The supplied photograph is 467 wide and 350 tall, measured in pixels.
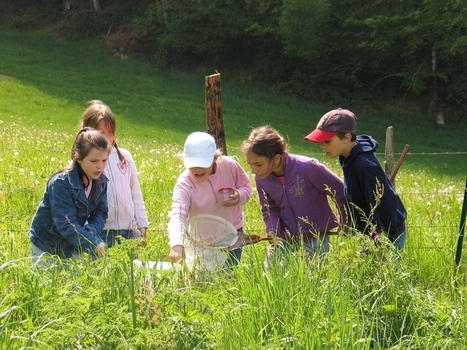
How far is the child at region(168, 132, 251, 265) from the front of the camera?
4.56 meters

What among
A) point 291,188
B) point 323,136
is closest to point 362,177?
point 323,136

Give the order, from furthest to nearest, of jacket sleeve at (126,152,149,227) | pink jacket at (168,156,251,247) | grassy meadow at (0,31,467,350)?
jacket sleeve at (126,152,149,227)
pink jacket at (168,156,251,247)
grassy meadow at (0,31,467,350)

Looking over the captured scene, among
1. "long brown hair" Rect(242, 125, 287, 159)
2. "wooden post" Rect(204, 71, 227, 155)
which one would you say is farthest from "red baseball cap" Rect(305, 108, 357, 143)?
"wooden post" Rect(204, 71, 227, 155)

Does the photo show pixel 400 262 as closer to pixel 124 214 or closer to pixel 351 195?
pixel 351 195

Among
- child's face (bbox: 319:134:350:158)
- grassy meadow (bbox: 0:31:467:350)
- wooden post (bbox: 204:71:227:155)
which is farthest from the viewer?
wooden post (bbox: 204:71:227:155)

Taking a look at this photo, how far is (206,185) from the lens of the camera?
4.97 meters

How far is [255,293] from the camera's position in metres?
3.52

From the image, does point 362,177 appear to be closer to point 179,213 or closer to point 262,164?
point 262,164

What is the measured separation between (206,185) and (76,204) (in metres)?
0.92

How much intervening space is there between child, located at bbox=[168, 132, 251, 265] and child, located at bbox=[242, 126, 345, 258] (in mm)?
228

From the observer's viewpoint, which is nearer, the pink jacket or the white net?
the white net

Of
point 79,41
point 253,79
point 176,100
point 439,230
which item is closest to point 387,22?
point 253,79

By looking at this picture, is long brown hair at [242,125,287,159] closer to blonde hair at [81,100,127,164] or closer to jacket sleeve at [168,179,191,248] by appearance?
jacket sleeve at [168,179,191,248]

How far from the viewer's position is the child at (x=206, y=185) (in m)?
4.56
